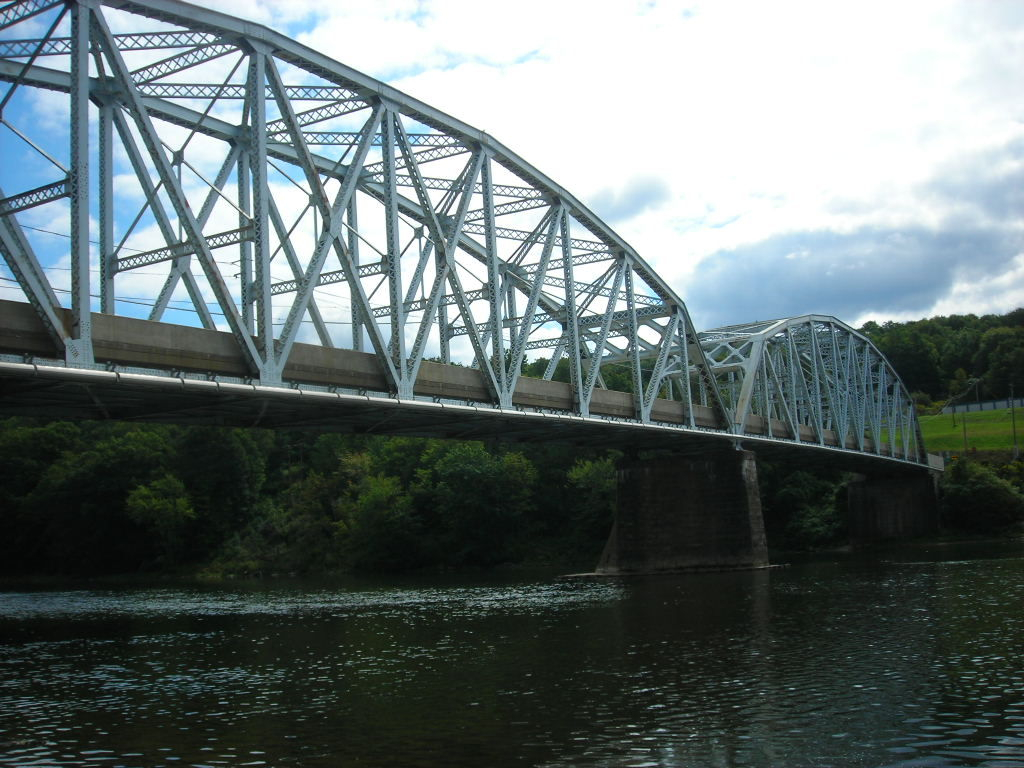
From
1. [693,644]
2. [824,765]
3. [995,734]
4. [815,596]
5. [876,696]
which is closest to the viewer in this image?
[824,765]

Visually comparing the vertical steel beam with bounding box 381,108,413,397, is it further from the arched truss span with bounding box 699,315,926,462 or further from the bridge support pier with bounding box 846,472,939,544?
the bridge support pier with bounding box 846,472,939,544

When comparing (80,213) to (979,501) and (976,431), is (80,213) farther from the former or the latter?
(976,431)

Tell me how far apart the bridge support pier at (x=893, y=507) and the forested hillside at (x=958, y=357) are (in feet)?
204

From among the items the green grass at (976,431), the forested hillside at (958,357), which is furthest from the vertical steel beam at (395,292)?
the forested hillside at (958,357)

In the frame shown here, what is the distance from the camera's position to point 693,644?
24.4 meters

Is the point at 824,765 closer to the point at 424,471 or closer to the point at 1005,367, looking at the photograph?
the point at 424,471

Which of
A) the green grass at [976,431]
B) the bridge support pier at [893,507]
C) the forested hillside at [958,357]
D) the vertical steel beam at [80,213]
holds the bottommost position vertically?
the bridge support pier at [893,507]

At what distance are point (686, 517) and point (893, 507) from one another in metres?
39.8

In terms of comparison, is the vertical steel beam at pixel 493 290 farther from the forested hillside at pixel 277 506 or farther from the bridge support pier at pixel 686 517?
the forested hillside at pixel 277 506

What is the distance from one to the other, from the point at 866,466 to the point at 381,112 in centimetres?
6315

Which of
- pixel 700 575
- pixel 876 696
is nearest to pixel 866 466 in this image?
pixel 700 575

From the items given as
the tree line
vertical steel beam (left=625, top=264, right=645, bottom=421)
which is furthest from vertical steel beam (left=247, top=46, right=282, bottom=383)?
the tree line

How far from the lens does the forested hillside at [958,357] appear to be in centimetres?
14350

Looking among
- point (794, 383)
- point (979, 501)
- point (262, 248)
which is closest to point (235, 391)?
point (262, 248)
